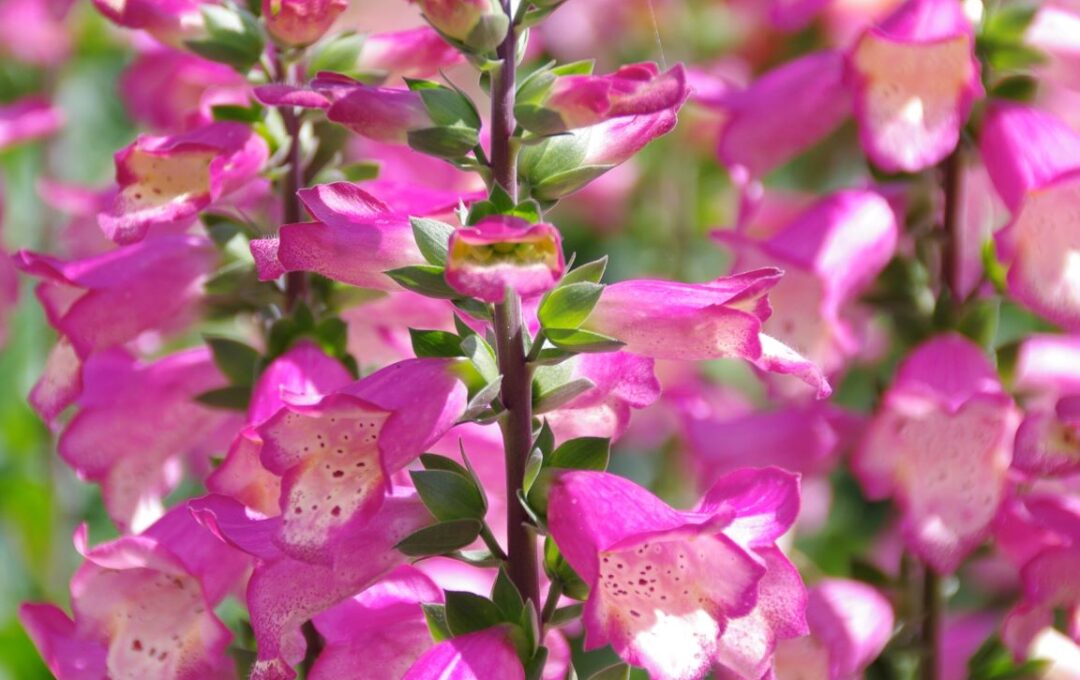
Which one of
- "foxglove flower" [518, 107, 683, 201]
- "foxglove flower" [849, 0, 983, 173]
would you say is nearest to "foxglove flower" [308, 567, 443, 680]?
"foxglove flower" [518, 107, 683, 201]

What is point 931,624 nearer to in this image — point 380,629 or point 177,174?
point 380,629

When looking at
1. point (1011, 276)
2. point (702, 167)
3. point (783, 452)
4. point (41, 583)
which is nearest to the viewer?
point (1011, 276)

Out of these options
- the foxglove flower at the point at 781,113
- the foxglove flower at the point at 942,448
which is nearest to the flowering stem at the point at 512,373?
the foxglove flower at the point at 942,448

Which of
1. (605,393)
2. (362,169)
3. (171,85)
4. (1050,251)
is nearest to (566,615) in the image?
(605,393)

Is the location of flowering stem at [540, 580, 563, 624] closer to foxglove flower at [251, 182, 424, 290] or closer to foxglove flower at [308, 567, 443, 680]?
foxglove flower at [308, 567, 443, 680]

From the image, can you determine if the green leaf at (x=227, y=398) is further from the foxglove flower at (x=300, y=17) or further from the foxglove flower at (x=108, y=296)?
the foxglove flower at (x=300, y=17)

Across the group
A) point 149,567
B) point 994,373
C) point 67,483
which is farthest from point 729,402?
point 149,567

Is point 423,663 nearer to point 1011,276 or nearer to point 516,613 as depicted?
point 516,613
